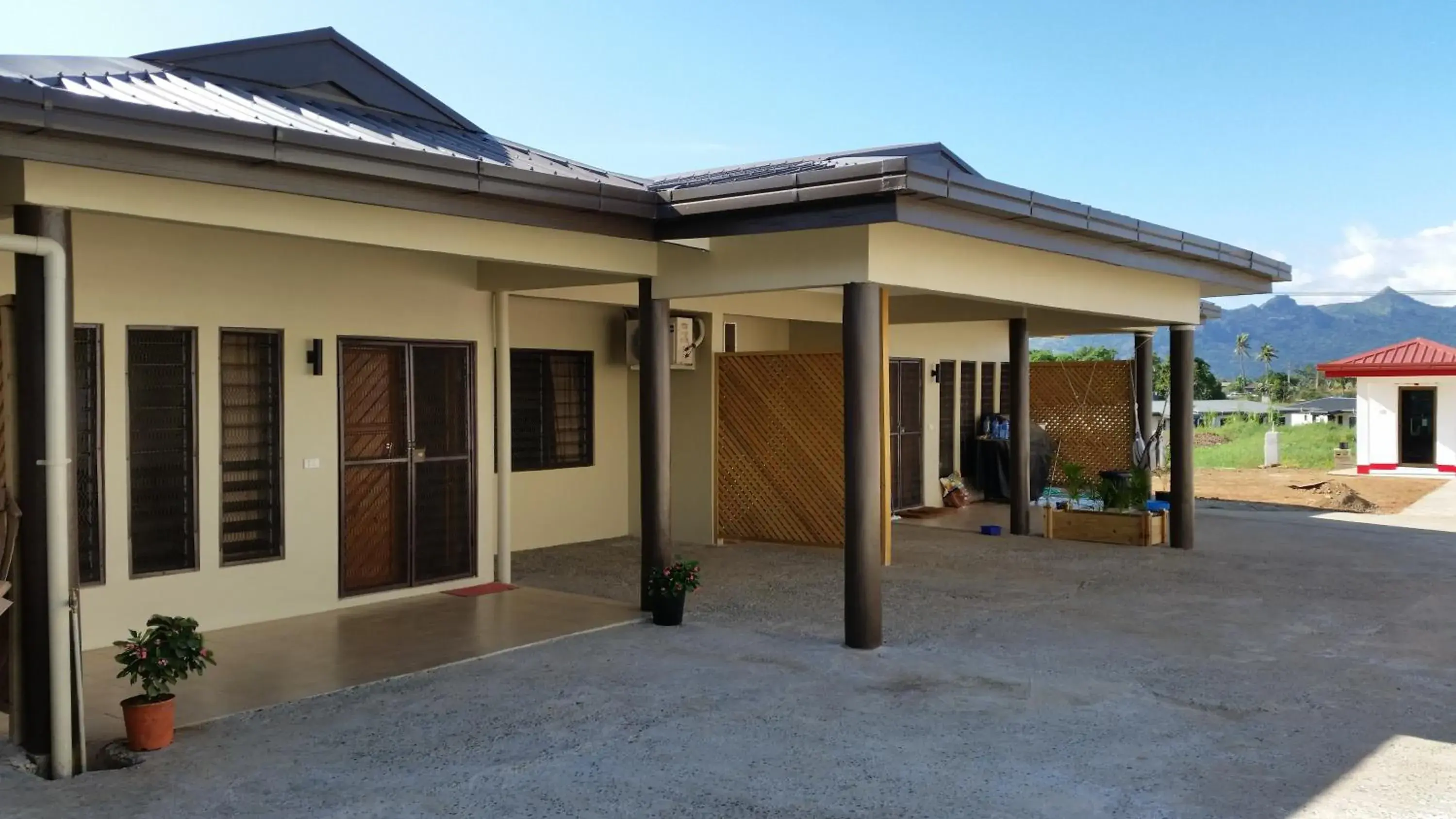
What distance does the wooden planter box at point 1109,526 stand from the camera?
11.7 metres

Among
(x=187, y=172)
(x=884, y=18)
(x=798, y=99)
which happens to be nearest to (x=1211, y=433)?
(x=884, y=18)

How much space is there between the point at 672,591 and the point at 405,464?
7.98ft

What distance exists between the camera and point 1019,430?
502 inches

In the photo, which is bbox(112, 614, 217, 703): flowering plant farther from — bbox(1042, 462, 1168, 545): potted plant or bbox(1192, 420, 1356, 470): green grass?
bbox(1192, 420, 1356, 470): green grass

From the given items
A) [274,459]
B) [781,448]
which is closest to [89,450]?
[274,459]

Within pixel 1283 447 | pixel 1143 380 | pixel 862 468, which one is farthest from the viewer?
pixel 1283 447

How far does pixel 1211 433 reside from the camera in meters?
39.9

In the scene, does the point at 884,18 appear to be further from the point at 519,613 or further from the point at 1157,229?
the point at 519,613

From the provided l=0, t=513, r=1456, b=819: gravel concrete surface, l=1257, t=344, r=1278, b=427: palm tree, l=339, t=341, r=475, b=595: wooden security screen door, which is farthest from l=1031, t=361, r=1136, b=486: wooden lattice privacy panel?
l=1257, t=344, r=1278, b=427: palm tree

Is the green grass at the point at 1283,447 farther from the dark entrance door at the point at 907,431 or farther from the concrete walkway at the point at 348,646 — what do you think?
the concrete walkway at the point at 348,646

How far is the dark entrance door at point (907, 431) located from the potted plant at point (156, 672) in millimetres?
10067

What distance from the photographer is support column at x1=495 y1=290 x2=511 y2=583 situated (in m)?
9.11

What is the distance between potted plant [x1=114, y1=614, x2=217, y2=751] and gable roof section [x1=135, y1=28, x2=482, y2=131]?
12.7ft

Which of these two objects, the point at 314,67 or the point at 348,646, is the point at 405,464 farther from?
the point at 314,67
